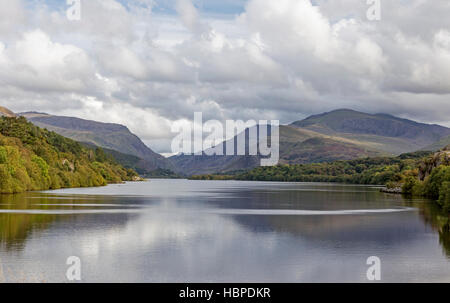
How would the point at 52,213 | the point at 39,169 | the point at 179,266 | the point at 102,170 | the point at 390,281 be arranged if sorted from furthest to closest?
the point at 102,170, the point at 39,169, the point at 52,213, the point at 179,266, the point at 390,281

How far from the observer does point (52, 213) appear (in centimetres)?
5522

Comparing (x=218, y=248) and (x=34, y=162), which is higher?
(x=34, y=162)

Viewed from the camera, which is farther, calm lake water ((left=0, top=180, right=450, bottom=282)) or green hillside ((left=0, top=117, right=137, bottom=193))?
green hillside ((left=0, top=117, right=137, bottom=193))

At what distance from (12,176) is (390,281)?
8754 centimetres

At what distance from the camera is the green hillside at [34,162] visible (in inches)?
3772

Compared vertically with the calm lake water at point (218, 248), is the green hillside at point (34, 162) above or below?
above

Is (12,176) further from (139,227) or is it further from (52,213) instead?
(139,227)

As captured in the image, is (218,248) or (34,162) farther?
(34,162)

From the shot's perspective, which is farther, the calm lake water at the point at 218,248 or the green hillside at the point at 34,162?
the green hillside at the point at 34,162

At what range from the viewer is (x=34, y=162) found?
4577 inches

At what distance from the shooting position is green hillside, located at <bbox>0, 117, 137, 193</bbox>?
314ft

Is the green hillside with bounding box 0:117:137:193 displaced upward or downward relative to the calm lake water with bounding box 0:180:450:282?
upward
